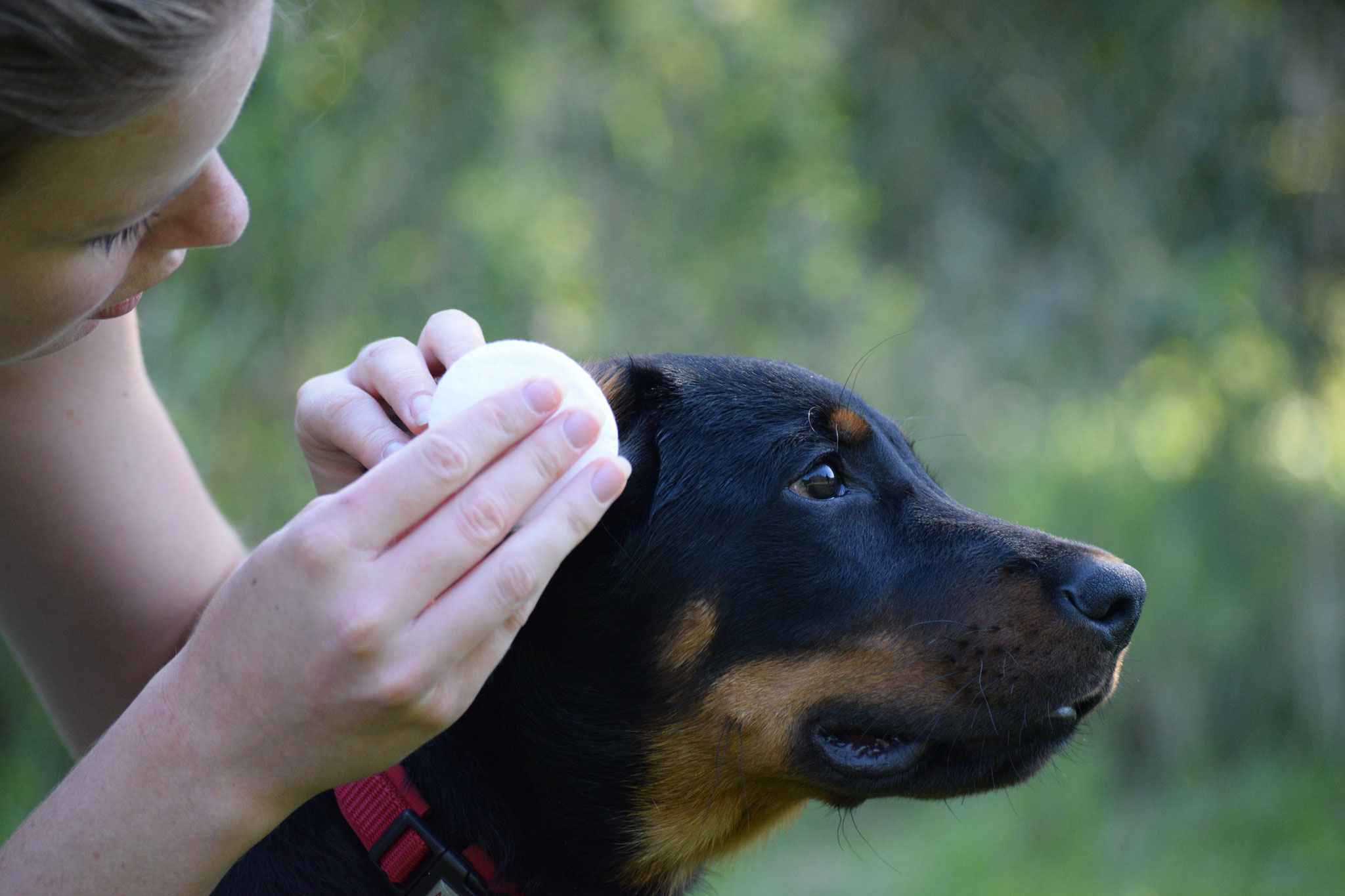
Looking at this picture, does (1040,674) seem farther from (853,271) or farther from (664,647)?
(853,271)

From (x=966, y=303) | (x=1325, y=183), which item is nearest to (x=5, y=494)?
(x=966, y=303)

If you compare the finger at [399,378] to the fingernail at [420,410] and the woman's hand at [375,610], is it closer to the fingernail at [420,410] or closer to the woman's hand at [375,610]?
the fingernail at [420,410]

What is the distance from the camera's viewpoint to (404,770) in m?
1.92

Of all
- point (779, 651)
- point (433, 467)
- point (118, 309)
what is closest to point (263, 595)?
point (433, 467)

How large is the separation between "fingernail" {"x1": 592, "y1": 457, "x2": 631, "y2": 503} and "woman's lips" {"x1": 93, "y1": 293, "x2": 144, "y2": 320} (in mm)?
866

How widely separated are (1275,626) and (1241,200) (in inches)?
133

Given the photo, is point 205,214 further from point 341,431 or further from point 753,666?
point 753,666

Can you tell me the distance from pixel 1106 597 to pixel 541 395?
120 cm

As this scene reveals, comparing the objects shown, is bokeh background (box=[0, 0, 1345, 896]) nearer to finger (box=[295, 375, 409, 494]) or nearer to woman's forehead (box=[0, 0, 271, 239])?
finger (box=[295, 375, 409, 494])

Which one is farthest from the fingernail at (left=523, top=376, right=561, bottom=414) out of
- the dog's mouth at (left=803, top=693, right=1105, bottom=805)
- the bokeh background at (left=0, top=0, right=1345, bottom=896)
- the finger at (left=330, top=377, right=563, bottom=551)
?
the bokeh background at (left=0, top=0, right=1345, bottom=896)

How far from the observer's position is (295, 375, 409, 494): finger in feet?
5.71

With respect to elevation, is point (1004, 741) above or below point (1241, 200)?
above

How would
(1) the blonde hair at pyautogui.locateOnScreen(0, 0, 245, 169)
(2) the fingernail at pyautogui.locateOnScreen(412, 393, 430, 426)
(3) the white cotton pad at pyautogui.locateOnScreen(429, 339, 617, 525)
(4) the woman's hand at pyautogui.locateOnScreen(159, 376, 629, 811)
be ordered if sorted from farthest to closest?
(2) the fingernail at pyautogui.locateOnScreen(412, 393, 430, 426)
(3) the white cotton pad at pyautogui.locateOnScreen(429, 339, 617, 525)
(4) the woman's hand at pyautogui.locateOnScreen(159, 376, 629, 811)
(1) the blonde hair at pyautogui.locateOnScreen(0, 0, 245, 169)

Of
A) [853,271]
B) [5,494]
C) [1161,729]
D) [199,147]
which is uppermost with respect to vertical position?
[199,147]
